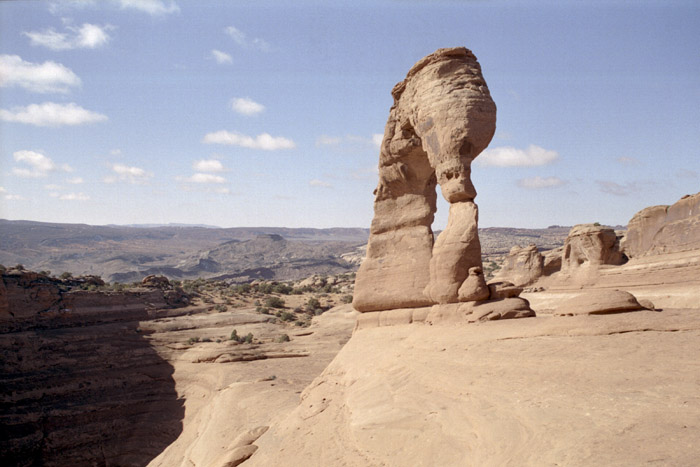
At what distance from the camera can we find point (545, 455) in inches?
149

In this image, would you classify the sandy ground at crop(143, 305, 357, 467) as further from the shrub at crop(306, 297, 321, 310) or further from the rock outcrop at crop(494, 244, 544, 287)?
the rock outcrop at crop(494, 244, 544, 287)

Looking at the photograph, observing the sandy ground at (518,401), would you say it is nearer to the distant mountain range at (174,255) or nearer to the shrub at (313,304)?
the shrub at (313,304)

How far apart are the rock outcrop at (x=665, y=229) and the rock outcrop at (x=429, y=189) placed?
9401 millimetres

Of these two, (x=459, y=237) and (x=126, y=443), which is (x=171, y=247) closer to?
(x=126, y=443)

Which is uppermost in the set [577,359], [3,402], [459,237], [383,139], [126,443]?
[383,139]

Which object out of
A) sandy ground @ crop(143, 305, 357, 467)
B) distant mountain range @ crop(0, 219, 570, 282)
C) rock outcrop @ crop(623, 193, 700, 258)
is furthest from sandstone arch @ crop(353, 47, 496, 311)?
distant mountain range @ crop(0, 219, 570, 282)

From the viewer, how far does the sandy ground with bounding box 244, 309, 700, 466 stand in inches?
151

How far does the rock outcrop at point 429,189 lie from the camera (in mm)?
8094

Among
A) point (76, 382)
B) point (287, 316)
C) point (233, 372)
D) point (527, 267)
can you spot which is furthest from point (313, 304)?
point (76, 382)

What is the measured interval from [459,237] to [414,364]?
232 cm

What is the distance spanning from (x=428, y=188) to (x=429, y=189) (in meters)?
0.03

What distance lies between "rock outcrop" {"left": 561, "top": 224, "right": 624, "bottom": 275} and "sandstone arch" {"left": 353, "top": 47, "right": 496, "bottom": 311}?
428 inches

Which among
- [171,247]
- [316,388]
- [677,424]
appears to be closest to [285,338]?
[316,388]

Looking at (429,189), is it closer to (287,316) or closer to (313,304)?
(287,316)
